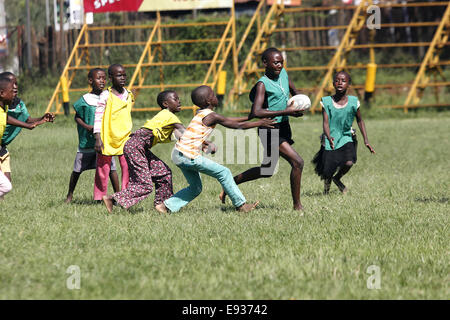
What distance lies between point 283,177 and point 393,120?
10.3 meters

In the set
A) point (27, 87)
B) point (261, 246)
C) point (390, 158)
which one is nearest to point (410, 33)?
point (27, 87)

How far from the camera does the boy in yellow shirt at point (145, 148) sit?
828 centimetres

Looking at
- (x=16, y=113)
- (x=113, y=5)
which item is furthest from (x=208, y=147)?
(x=113, y=5)

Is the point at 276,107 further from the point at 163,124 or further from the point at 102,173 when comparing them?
the point at 102,173

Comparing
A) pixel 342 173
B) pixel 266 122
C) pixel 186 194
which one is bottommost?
pixel 342 173

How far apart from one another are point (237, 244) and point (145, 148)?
94.7 inches

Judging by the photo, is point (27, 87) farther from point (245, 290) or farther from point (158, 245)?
point (245, 290)

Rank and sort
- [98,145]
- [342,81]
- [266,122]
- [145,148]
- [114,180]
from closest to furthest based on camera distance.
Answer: [266,122]
[145,148]
[98,145]
[114,180]
[342,81]

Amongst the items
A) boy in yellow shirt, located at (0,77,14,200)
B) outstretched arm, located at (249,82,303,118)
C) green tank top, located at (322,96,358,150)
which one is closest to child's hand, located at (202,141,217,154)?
outstretched arm, located at (249,82,303,118)

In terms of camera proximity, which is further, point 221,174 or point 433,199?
point 433,199

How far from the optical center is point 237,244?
6430mm

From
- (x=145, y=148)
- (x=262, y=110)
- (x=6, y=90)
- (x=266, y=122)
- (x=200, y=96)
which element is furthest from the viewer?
(x=145, y=148)

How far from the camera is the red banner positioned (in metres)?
22.1

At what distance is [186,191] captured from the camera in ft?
27.7
